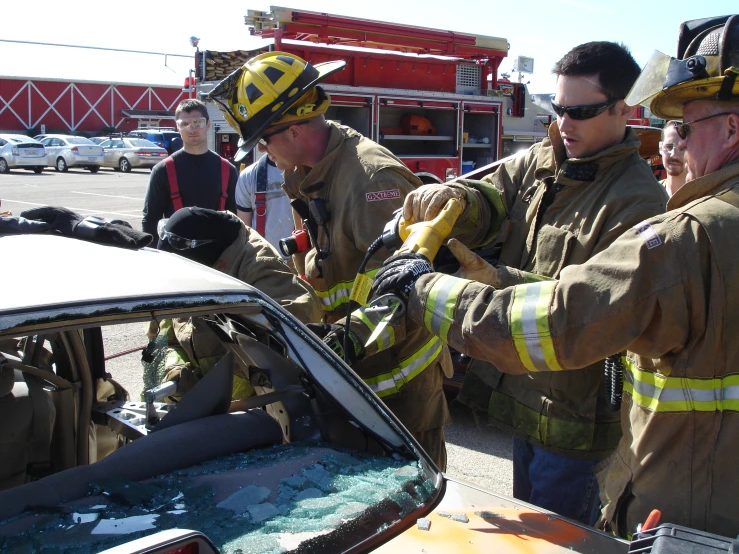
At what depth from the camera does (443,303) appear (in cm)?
186

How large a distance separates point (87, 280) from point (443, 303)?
2.83ft

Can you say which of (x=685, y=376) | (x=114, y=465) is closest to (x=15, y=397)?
(x=114, y=465)

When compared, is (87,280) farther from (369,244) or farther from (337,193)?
(337,193)

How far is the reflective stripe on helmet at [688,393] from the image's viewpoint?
1.68m

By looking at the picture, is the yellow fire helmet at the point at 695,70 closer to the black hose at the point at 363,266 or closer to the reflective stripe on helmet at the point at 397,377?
the black hose at the point at 363,266

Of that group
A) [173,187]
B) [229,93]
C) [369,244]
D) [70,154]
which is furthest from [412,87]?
[70,154]

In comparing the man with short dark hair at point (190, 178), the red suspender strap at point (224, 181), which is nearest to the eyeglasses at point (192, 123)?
the man with short dark hair at point (190, 178)

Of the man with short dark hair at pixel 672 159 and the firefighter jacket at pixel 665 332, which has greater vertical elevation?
the man with short dark hair at pixel 672 159

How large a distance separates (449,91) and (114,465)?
30.9ft

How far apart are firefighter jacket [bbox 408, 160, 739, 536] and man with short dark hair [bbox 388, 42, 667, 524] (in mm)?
449

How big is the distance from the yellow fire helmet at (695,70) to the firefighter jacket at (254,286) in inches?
55.3

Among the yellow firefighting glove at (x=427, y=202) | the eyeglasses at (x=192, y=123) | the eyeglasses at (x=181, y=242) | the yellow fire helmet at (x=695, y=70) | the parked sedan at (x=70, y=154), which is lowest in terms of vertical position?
the eyeglasses at (x=181, y=242)

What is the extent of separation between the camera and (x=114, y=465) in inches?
74.5

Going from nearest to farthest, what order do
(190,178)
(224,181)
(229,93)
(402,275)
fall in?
1. (402,275)
2. (229,93)
3. (190,178)
4. (224,181)
